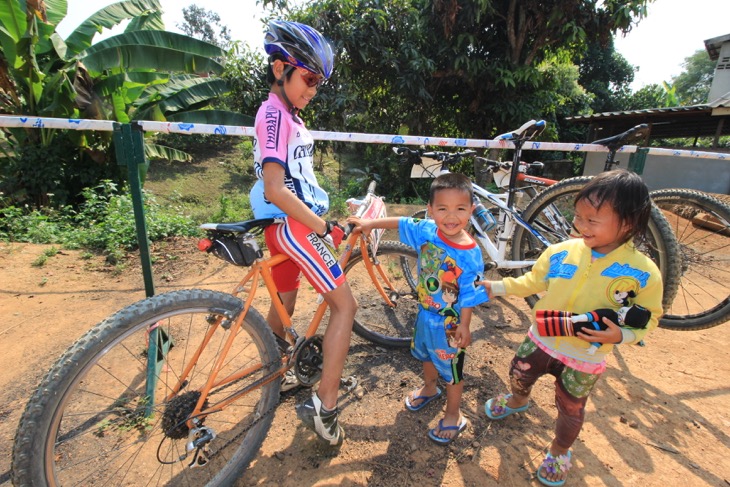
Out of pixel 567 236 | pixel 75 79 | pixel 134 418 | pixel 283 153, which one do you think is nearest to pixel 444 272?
pixel 283 153

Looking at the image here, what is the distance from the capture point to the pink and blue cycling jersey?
5.45 feet

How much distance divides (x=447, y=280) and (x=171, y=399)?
144cm

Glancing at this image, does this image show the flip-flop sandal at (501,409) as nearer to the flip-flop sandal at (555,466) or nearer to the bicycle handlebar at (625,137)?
the flip-flop sandal at (555,466)

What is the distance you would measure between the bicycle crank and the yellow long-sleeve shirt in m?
1.03

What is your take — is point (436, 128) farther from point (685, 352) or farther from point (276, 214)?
point (276, 214)

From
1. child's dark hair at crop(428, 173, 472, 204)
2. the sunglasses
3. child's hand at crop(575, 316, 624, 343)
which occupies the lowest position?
child's hand at crop(575, 316, 624, 343)

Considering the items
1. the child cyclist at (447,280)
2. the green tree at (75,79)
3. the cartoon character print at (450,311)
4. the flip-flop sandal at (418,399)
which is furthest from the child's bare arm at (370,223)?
the green tree at (75,79)

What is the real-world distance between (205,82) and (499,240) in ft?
29.8

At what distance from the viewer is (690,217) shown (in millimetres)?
5758

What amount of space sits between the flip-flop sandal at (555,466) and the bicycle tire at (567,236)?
1.45 meters

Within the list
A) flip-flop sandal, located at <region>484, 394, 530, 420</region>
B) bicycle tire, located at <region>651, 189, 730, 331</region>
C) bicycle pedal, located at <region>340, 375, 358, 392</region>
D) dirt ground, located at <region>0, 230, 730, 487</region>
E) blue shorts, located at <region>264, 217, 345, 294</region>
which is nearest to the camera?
blue shorts, located at <region>264, 217, 345, 294</region>

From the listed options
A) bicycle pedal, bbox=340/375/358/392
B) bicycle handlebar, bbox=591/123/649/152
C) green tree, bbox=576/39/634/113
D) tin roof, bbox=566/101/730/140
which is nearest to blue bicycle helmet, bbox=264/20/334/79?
bicycle pedal, bbox=340/375/358/392

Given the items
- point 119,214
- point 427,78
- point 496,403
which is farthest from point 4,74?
point 496,403

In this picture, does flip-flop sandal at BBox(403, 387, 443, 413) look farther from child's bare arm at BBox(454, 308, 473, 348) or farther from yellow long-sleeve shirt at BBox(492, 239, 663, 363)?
yellow long-sleeve shirt at BBox(492, 239, 663, 363)
